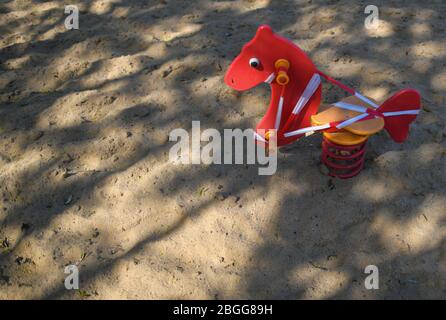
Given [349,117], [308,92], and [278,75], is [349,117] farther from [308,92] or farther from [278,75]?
[278,75]

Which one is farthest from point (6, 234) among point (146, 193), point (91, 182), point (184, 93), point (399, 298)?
point (399, 298)

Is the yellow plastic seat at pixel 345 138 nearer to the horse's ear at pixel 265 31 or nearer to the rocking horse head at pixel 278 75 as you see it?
the rocking horse head at pixel 278 75

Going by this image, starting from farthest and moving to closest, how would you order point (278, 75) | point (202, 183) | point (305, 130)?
point (202, 183) → point (305, 130) → point (278, 75)

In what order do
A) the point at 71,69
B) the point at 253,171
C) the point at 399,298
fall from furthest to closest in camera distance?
the point at 71,69
the point at 253,171
the point at 399,298

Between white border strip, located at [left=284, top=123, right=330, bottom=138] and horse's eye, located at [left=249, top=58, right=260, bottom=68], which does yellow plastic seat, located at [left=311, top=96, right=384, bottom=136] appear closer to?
white border strip, located at [left=284, top=123, right=330, bottom=138]

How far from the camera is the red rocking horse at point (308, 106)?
71.6 inches

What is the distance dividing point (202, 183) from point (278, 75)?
2.07ft

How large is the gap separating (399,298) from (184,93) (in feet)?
5.06

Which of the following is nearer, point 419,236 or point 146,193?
point 419,236

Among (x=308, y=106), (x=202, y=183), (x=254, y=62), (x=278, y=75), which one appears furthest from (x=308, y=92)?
(x=202, y=183)

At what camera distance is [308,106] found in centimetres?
199

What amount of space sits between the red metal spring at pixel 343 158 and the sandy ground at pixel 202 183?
48mm

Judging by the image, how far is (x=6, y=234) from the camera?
199cm

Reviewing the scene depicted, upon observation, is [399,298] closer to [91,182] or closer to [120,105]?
[91,182]
